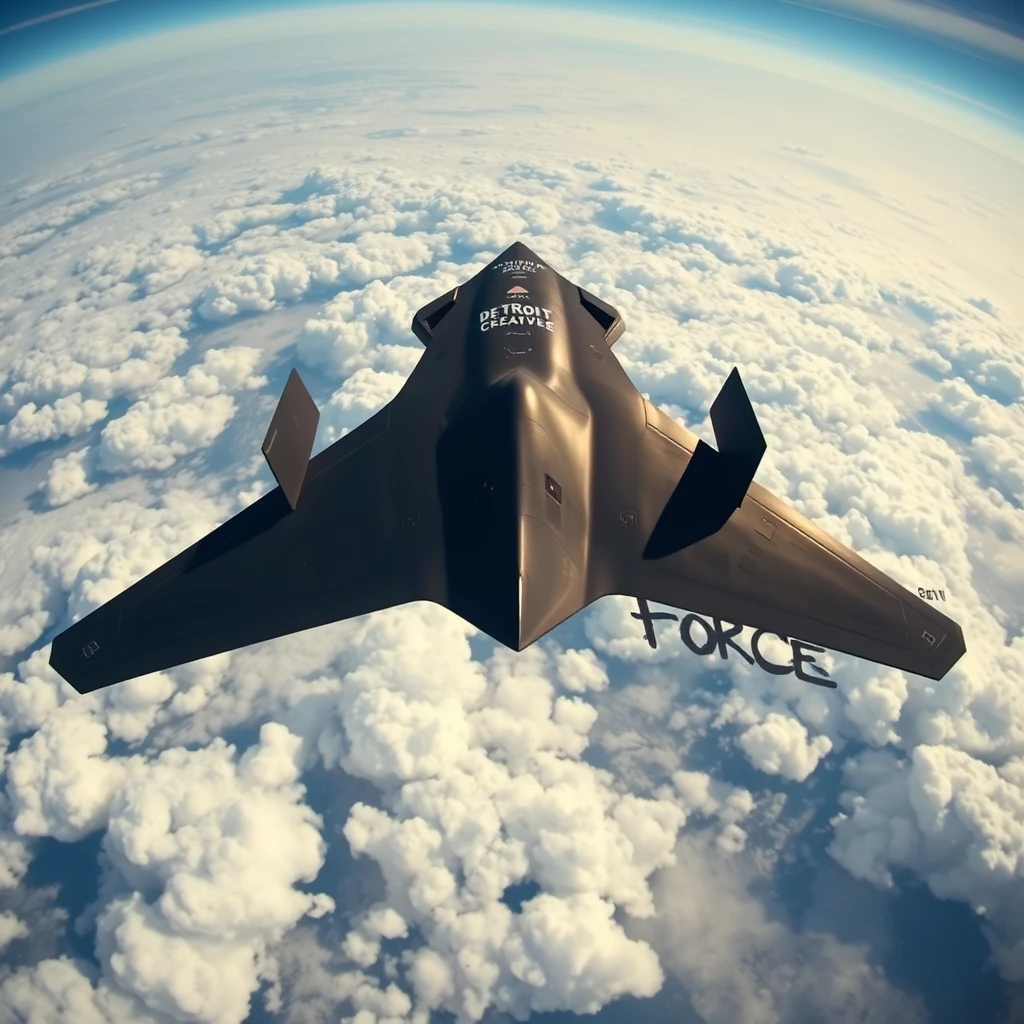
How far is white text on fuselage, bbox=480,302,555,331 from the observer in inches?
621

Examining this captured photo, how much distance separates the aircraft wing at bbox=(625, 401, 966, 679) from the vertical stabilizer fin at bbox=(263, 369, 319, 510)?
806cm

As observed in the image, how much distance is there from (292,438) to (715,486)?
33.3 ft

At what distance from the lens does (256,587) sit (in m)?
11.7

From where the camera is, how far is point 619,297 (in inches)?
2886

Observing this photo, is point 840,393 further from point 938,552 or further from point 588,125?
point 588,125

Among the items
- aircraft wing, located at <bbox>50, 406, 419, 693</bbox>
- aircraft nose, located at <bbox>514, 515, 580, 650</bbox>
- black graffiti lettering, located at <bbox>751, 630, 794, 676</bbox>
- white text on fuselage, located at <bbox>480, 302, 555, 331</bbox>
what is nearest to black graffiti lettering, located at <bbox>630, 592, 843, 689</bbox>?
black graffiti lettering, located at <bbox>751, 630, 794, 676</bbox>

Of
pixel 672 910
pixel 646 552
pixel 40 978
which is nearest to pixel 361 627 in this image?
pixel 40 978

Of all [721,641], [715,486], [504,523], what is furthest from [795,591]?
[504,523]

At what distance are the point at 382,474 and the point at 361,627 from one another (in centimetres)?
4516

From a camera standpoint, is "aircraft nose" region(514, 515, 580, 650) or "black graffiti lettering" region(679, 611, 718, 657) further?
"black graffiti lettering" region(679, 611, 718, 657)

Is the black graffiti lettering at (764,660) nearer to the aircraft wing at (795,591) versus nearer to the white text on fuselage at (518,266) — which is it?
the aircraft wing at (795,591)

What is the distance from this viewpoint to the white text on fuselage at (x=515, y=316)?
621 inches

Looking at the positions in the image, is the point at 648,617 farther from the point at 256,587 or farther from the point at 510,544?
the point at 256,587

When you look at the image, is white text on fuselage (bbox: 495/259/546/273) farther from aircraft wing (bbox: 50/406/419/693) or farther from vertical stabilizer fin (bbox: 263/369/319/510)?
aircraft wing (bbox: 50/406/419/693)
